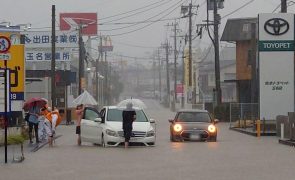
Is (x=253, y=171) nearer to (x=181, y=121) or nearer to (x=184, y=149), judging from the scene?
(x=184, y=149)

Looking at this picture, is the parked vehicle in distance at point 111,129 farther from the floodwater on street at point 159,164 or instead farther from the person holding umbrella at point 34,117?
the person holding umbrella at point 34,117

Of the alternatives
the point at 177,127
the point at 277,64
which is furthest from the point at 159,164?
the point at 277,64

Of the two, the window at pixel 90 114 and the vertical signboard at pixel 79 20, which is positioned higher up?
the vertical signboard at pixel 79 20

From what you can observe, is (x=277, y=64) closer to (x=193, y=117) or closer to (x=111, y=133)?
(x=193, y=117)

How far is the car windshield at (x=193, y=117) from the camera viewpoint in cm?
2941

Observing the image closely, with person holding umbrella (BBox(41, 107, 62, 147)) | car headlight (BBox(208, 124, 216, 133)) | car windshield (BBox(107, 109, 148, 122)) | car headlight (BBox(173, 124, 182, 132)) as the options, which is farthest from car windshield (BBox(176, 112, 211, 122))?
person holding umbrella (BBox(41, 107, 62, 147))

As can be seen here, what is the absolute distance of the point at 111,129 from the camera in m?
25.4

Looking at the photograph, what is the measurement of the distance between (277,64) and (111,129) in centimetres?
1185

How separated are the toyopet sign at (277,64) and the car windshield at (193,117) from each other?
5.72 meters

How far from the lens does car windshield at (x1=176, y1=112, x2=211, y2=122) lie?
29.4m

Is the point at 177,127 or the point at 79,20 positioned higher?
the point at 79,20

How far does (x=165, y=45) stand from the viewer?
127812 millimetres

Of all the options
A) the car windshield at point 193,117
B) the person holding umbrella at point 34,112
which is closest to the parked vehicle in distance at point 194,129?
the car windshield at point 193,117

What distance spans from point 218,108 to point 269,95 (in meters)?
24.5
